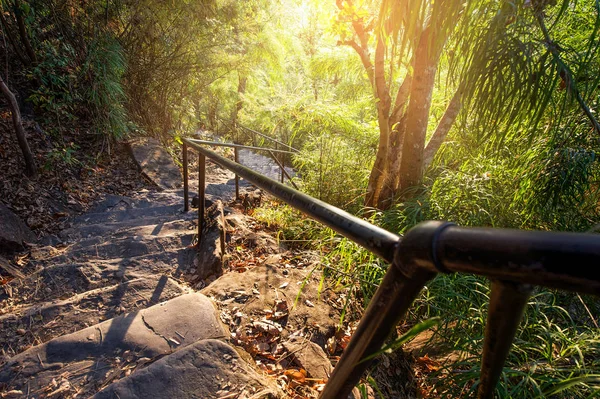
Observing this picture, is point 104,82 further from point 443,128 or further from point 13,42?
point 443,128

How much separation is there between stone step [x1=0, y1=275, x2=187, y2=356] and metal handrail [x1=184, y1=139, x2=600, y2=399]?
1622mm

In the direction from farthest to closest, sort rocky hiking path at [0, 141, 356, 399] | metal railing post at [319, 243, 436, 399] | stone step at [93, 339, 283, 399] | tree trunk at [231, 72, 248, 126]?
tree trunk at [231, 72, 248, 126] → rocky hiking path at [0, 141, 356, 399] → stone step at [93, 339, 283, 399] → metal railing post at [319, 243, 436, 399]

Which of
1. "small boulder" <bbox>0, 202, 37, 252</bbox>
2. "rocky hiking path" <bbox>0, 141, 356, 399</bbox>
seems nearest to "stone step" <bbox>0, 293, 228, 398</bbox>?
"rocky hiking path" <bbox>0, 141, 356, 399</bbox>

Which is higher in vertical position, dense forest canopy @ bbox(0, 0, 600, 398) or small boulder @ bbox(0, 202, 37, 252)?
dense forest canopy @ bbox(0, 0, 600, 398)

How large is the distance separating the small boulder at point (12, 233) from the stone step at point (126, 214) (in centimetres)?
52

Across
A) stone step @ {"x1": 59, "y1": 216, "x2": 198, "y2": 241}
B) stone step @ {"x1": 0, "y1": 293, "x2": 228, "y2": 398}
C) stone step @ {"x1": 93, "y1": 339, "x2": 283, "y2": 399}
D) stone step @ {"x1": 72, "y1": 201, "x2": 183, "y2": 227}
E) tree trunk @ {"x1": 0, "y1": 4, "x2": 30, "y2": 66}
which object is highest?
tree trunk @ {"x1": 0, "y1": 4, "x2": 30, "y2": 66}

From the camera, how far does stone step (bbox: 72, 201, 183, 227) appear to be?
12.7ft

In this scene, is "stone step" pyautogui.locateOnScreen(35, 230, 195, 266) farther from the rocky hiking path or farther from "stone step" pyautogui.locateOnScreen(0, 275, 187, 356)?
"stone step" pyautogui.locateOnScreen(0, 275, 187, 356)

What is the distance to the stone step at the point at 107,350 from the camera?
1.14 meters

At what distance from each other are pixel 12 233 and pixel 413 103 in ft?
13.5

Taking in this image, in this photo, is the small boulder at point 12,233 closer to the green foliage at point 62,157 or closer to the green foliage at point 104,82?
the green foliage at point 62,157

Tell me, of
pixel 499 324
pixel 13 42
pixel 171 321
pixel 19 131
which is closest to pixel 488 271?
pixel 499 324

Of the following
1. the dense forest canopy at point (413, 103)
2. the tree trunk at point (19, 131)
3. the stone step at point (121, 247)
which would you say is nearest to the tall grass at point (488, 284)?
the dense forest canopy at point (413, 103)

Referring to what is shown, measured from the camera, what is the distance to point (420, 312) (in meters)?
1.87
